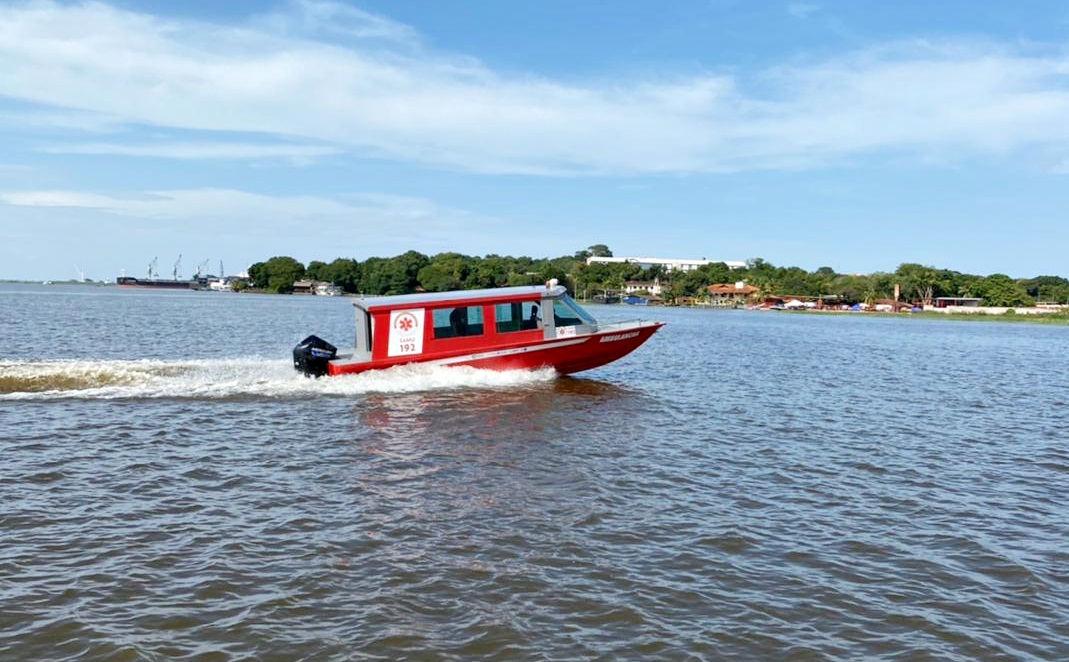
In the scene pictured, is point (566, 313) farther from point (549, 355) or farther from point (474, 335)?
point (474, 335)

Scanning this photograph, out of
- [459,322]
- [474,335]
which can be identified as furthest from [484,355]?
[459,322]

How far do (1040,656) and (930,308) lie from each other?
7493 inches

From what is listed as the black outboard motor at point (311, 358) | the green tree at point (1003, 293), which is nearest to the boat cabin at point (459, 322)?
the black outboard motor at point (311, 358)

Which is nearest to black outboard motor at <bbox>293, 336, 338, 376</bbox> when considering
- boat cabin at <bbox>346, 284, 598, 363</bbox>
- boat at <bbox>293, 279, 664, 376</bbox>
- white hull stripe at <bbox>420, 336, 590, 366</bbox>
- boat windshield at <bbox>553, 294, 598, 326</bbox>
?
boat at <bbox>293, 279, 664, 376</bbox>

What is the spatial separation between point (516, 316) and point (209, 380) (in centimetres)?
950

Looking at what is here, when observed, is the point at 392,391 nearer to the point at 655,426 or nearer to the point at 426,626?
the point at 655,426

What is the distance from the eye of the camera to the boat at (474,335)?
25.3 metres

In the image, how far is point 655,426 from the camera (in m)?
20.0

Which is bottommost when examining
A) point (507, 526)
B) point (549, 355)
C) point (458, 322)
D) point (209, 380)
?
point (507, 526)

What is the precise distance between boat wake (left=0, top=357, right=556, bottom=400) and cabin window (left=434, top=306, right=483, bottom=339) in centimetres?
112

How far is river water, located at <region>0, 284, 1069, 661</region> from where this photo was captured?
808 centimetres

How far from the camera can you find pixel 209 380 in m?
24.3

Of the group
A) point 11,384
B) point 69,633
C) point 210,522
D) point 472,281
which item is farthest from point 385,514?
point 472,281

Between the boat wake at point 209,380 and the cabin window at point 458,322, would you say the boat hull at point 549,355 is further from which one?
the cabin window at point 458,322
